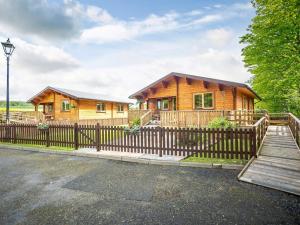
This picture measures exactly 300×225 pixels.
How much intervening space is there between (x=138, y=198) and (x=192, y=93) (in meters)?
15.4

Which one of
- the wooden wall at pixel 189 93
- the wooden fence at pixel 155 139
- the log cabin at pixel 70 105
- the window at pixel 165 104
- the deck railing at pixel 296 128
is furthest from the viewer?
the log cabin at pixel 70 105

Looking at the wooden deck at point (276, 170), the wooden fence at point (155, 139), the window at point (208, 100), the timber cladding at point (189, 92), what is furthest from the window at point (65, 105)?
the wooden deck at point (276, 170)

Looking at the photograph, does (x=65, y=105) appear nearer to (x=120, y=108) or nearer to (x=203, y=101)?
(x=120, y=108)

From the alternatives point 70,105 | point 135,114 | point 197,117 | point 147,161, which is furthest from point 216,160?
point 70,105

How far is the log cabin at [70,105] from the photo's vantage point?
24500mm

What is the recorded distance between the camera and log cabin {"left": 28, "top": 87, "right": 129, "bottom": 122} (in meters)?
24.5

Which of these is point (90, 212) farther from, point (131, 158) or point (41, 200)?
point (131, 158)

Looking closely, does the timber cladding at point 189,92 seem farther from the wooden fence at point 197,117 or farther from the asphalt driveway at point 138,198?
the asphalt driveway at point 138,198

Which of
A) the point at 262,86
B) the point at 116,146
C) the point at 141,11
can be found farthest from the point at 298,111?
the point at 116,146

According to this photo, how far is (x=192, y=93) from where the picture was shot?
60.5 feet

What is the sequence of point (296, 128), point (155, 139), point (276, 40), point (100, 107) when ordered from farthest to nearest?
point (100, 107) → point (276, 40) → point (296, 128) → point (155, 139)

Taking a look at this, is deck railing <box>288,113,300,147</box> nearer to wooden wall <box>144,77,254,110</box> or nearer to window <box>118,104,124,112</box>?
wooden wall <box>144,77,254,110</box>

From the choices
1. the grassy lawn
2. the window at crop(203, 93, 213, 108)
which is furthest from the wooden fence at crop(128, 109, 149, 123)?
the grassy lawn

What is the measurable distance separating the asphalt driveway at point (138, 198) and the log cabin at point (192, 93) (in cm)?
1161
